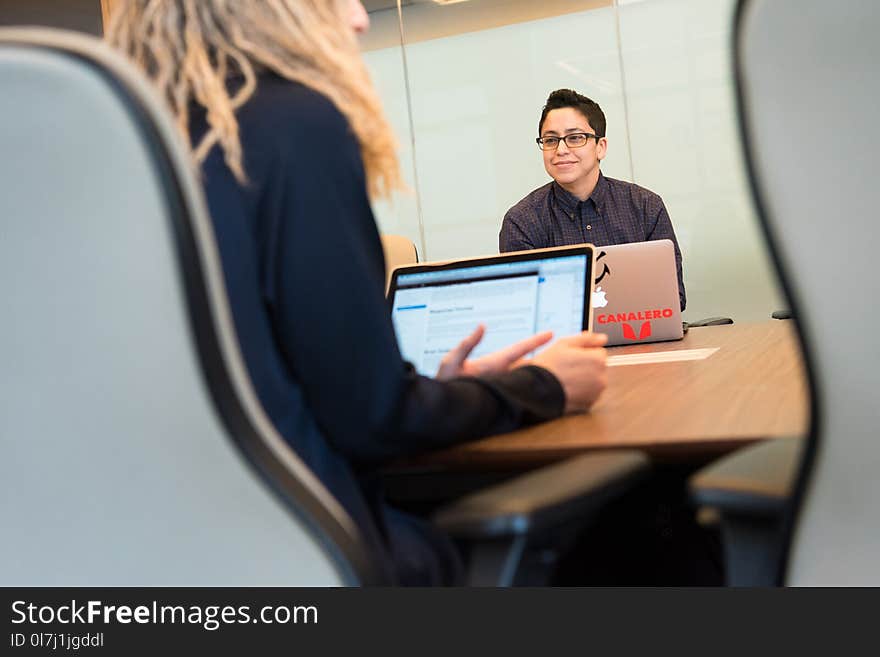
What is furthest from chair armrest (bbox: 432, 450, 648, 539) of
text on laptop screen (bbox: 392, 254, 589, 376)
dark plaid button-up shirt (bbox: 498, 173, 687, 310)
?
dark plaid button-up shirt (bbox: 498, 173, 687, 310)

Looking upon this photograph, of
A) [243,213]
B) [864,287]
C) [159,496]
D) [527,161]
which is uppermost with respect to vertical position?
[527,161]

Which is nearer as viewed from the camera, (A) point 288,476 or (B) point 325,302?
(A) point 288,476

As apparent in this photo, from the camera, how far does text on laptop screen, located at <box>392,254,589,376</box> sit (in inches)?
76.1

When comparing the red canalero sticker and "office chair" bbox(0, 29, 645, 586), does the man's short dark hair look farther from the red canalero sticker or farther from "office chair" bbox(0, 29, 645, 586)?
"office chair" bbox(0, 29, 645, 586)

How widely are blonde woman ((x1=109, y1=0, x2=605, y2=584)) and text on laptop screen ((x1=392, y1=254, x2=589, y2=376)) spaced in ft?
2.31

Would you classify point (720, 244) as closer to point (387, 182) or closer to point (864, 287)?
point (387, 182)

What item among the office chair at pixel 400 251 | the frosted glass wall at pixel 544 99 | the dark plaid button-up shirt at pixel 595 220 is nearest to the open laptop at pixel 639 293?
the office chair at pixel 400 251

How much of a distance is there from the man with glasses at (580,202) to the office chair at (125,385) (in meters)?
3.30

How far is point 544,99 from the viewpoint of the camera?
5715 millimetres

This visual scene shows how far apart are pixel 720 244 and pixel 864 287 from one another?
493cm

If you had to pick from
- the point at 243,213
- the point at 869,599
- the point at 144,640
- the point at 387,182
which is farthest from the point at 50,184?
the point at 869,599

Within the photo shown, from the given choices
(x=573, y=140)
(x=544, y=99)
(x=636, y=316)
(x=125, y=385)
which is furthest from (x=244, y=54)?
(x=544, y=99)

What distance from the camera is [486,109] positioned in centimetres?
585

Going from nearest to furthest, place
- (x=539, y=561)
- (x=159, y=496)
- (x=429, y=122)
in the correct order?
(x=159, y=496)
(x=539, y=561)
(x=429, y=122)
